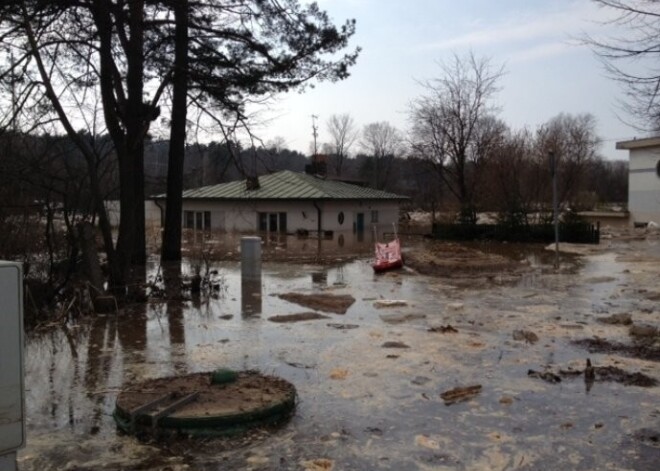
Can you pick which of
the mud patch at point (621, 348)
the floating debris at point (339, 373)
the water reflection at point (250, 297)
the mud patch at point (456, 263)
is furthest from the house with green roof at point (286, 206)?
the floating debris at point (339, 373)

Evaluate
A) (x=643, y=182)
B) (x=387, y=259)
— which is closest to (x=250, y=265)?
(x=387, y=259)

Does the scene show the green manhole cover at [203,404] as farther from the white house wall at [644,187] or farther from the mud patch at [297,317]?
the white house wall at [644,187]

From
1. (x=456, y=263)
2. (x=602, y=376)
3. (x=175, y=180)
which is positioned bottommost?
(x=602, y=376)

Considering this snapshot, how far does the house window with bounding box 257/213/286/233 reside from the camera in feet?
135

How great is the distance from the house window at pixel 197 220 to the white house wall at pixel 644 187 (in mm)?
30518

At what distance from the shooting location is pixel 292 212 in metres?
40.9

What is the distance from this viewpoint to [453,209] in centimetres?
3850

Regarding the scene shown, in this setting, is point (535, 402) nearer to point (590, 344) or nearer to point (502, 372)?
point (502, 372)

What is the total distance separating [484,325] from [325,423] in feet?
16.0

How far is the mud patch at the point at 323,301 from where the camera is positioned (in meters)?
11.1

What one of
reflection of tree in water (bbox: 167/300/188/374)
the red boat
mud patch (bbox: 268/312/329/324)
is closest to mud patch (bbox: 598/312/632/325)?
mud patch (bbox: 268/312/329/324)

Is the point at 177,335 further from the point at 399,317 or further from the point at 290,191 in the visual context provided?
the point at 290,191

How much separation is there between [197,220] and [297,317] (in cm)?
3683

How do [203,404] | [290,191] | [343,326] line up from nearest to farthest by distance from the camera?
[203,404] < [343,326] < [290,191]
